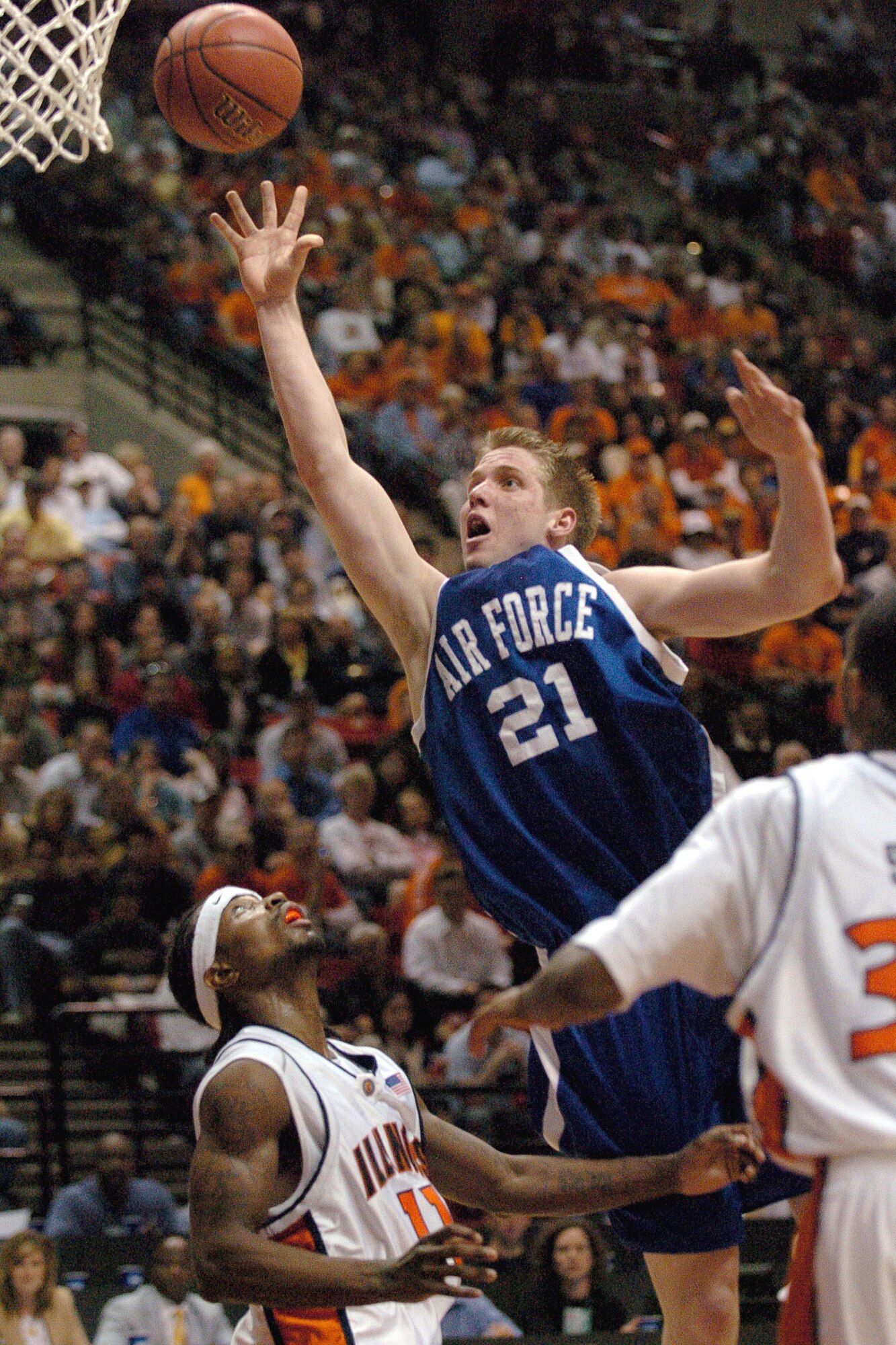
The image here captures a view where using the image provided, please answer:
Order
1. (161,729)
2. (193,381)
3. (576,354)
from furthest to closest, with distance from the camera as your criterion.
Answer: (193,381)
(576,354)
(161,729)

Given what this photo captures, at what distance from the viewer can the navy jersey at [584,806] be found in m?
3.50

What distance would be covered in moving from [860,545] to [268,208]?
8570 millimetres

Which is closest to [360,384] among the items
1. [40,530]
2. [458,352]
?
[458,352]

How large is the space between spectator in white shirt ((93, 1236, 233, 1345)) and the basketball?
13.4ft

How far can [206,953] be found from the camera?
368cm

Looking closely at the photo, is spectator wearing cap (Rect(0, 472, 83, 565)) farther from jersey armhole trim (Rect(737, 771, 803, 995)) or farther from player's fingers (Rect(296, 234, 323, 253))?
jersey armhole trim (Rect(737, 771, 803, 995))

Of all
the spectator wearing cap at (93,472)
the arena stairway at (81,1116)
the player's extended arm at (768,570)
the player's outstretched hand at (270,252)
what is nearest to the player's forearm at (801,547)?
the player's extended arm at (768,570)

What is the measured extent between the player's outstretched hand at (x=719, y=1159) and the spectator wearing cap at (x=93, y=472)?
9.45 m

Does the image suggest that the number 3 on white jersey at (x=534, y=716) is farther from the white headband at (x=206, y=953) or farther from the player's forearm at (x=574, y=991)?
the player's forearm at (x=574, y=991)

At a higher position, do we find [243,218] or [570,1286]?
[243,218]

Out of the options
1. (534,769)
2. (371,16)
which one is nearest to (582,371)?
(371,16)

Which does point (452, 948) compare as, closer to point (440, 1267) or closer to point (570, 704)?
point (570, 704)

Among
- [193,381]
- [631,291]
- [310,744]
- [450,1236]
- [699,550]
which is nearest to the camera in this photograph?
[450,1236]

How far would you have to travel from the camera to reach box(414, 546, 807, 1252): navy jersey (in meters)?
3.50
